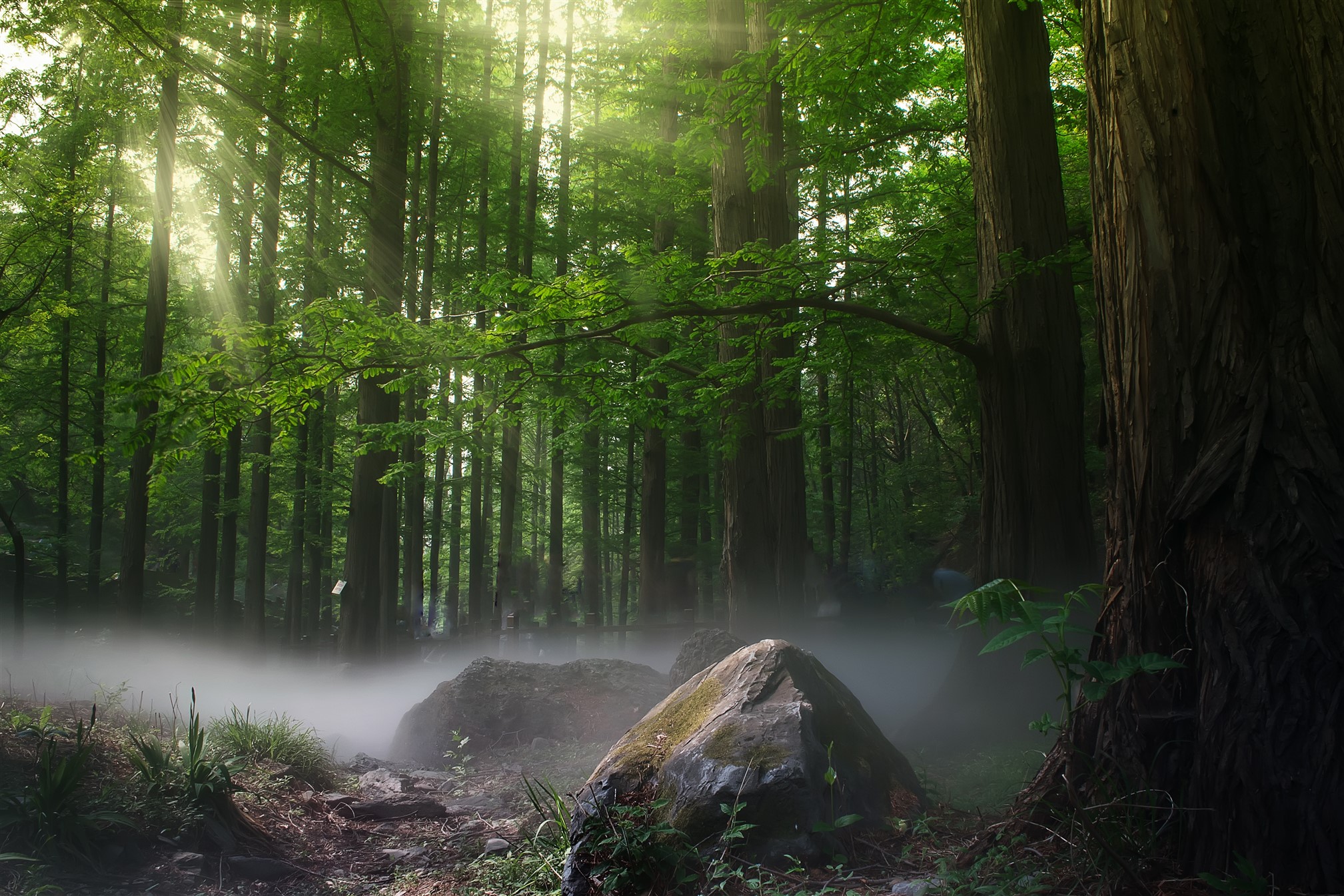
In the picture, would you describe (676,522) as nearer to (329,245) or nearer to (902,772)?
(329,245)

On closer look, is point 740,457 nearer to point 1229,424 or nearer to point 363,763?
point 363,763

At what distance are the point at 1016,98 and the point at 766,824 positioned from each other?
574cm

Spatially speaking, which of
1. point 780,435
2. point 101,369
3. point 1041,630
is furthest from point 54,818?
point 101,369

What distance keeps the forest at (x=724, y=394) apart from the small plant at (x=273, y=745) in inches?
3.6

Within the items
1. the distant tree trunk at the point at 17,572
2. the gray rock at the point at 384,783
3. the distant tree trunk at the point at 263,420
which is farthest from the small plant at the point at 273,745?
the distant tree trunk at the point at 263,420

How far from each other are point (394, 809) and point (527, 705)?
339 centimetres

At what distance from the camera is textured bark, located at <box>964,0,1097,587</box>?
6.36 m

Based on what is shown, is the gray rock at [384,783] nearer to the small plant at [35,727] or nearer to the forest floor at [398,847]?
the forest floor at [398,847]

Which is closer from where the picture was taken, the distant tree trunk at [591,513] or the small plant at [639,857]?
the small plant at [639,857]

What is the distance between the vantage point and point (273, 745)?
22.4ft

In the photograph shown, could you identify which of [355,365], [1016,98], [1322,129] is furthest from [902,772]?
[1016,98]

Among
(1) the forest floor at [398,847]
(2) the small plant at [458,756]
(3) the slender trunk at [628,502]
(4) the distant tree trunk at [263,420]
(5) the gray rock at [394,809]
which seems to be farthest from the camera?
(3) the slender trunk at [628,502]

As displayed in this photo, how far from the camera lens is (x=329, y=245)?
55.8ft

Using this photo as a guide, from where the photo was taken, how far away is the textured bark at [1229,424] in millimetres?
2564
